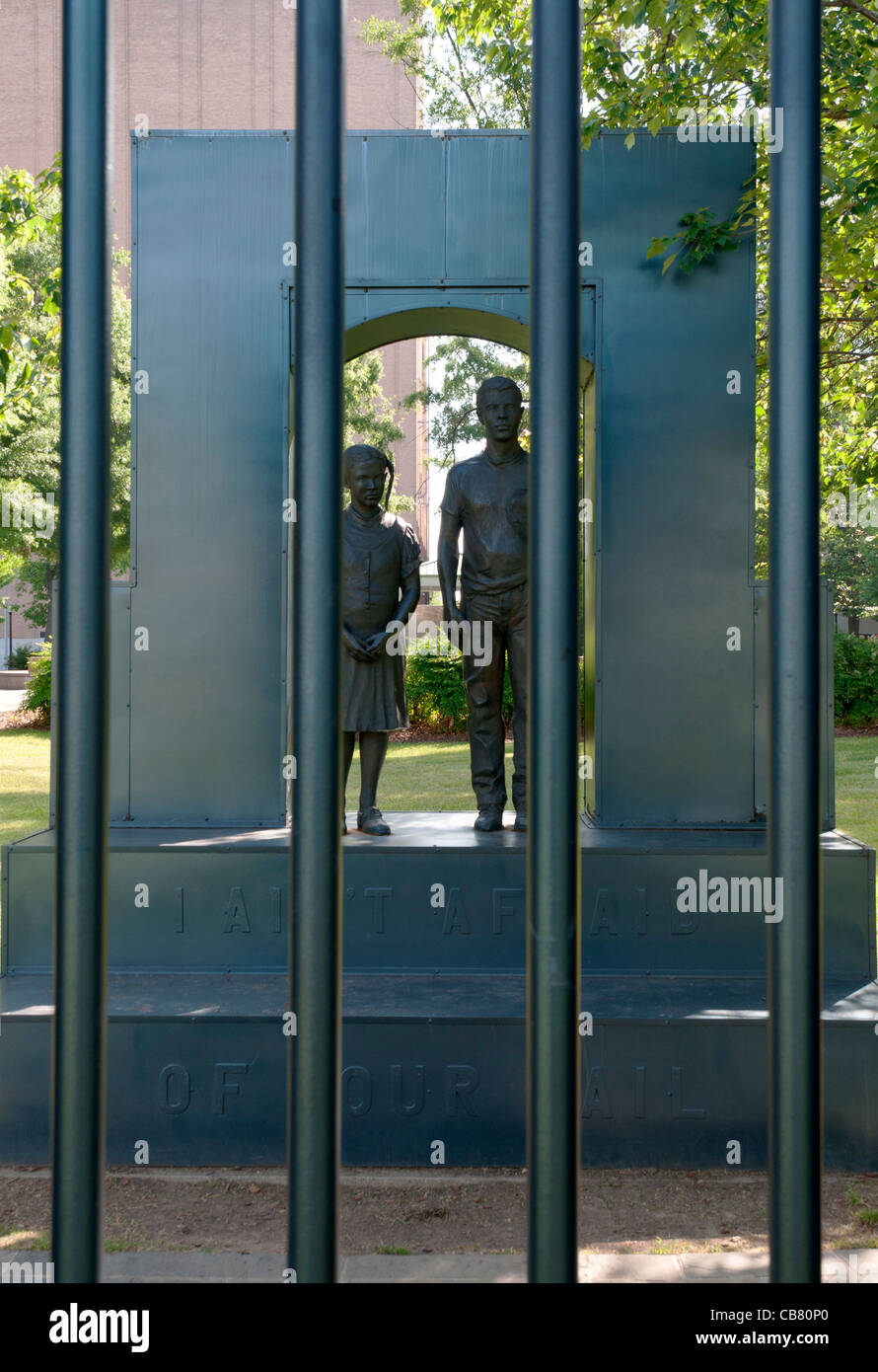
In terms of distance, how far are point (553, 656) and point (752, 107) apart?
29.4 feet

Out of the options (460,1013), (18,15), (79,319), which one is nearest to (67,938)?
(79,319)

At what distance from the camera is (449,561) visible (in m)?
7.20

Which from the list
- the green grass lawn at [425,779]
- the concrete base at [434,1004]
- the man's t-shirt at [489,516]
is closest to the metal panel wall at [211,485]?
the concrete base at [434,1004]

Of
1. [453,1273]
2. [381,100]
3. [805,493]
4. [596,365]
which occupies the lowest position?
[453,1273]

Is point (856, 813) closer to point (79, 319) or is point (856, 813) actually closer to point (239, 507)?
point (239, 507)

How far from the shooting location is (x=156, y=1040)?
534 cm

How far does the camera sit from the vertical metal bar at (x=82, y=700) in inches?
45.2

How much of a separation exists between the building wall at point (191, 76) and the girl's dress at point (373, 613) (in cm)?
3518

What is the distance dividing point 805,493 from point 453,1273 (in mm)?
3692

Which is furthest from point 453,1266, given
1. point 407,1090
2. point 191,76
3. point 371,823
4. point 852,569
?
point 191,76

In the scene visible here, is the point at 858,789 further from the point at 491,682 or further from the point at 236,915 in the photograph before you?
the point at 236,915

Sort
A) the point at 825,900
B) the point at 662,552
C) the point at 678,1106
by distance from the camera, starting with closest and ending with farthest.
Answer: the point at 678,1106 → the point at 825,900 → the point at 662,552

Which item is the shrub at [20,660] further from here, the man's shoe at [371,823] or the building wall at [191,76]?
the man's shoe at [371,823]

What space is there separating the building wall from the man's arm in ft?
115
